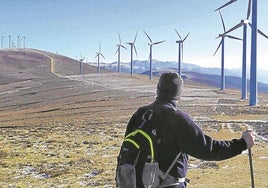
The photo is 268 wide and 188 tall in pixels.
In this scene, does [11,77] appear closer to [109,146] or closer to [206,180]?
[109,146]

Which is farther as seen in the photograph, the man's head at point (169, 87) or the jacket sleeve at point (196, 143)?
the man's head at point (169, 87)

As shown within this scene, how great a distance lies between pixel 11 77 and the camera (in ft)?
531

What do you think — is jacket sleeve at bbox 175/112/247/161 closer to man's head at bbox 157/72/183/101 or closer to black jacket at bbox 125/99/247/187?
black jacket at bbox 125/99/247/187

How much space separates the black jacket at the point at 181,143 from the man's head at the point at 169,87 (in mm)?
207

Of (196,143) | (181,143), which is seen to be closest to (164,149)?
(181,143)

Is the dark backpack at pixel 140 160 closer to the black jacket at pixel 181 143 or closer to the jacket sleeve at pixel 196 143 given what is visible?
the black jacket at pixel 181 143

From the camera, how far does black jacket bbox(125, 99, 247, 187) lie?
434cm

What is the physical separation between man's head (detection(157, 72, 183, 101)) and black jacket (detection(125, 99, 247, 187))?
207 millimetres

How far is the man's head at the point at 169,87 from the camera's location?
184 inches

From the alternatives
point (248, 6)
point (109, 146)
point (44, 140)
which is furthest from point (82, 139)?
point (248, 6)

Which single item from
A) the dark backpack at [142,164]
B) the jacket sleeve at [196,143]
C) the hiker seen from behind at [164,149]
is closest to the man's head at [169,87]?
the hiker seen from behind at [164,149]

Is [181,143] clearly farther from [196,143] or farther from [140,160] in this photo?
[140,160]

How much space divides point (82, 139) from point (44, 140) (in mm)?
2506

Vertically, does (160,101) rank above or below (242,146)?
above
